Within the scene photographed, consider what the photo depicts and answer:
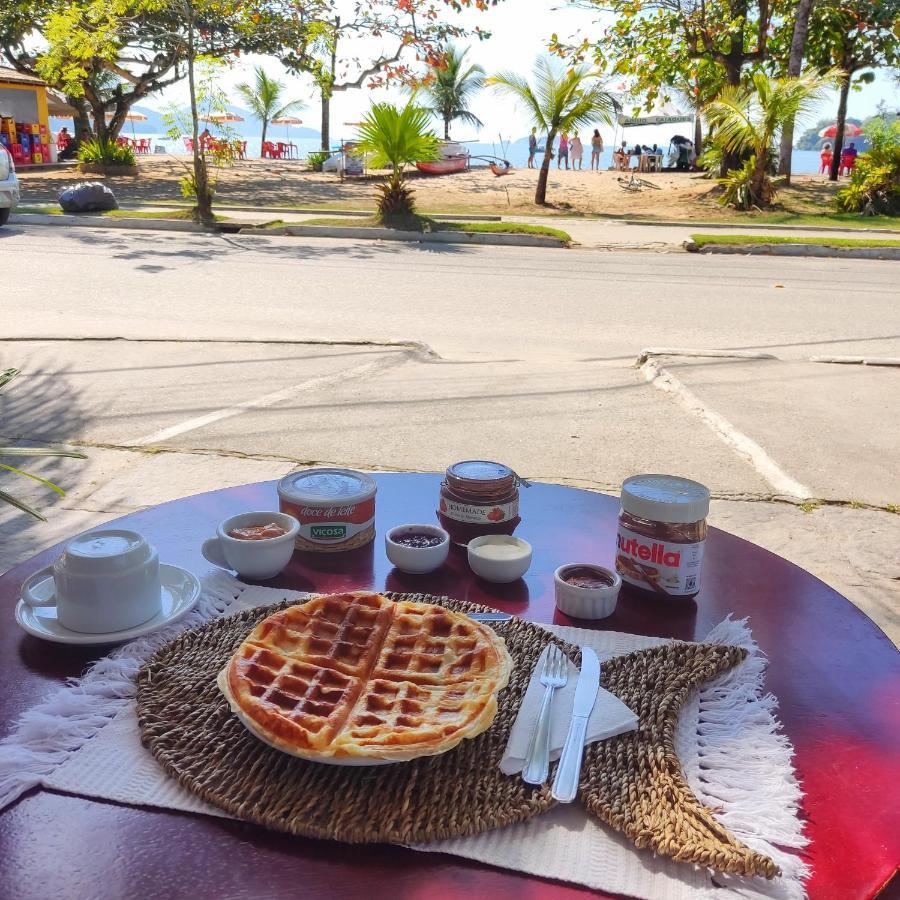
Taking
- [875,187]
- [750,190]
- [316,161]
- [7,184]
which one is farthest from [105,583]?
[316,161]

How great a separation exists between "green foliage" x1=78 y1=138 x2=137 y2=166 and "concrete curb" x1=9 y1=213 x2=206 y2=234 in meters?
11.6

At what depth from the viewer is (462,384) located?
245 inches

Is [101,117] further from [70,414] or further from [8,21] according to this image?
[70,414]

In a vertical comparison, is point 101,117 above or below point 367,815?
above

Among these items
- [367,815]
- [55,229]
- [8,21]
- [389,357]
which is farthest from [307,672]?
[8,21]

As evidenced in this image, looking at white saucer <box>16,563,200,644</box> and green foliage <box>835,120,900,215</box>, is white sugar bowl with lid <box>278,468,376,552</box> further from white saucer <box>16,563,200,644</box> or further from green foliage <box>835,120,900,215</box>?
green foliage <box>835,120,900,215</box>

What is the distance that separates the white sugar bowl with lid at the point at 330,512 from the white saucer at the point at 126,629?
0.28m

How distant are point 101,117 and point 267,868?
30.8 meters

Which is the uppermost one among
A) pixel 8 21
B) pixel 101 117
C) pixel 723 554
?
pixel 8 21

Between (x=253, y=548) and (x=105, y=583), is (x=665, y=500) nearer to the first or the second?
(x=253, y=548)

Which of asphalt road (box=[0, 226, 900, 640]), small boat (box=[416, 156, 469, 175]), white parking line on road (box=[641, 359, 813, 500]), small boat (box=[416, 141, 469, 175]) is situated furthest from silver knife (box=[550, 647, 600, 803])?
small boat (box=[416, 141, 469, 175])

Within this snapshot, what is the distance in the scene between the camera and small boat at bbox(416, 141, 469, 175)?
29300mm

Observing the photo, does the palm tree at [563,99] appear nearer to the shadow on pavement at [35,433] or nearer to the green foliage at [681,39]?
the green foliage at [681,39]

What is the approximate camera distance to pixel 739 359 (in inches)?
276
